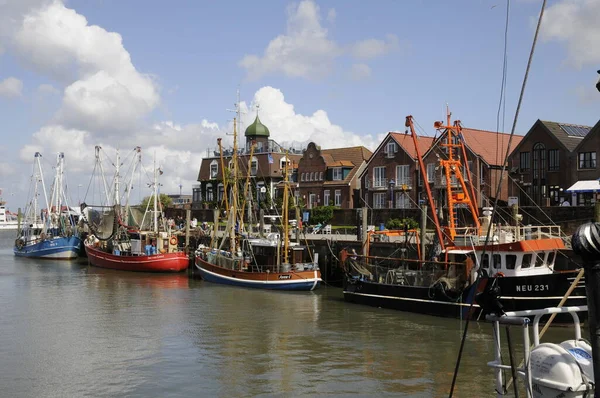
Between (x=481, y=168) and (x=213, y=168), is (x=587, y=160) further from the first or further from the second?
(x=213, y=168)

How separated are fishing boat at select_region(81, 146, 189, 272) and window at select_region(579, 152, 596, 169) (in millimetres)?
33162

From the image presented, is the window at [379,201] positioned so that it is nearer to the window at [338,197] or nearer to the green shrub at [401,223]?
the window at [338,197]

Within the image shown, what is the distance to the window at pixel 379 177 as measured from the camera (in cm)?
7169

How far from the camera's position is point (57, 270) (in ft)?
200

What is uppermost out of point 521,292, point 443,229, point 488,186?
point 488,186

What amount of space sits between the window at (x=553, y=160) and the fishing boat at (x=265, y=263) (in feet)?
77.9

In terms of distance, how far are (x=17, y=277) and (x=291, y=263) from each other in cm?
2322

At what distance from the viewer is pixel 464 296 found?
31.0 meters

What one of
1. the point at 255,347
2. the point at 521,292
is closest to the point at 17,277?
the point at 255,347

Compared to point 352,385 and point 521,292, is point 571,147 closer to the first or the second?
point 521,292

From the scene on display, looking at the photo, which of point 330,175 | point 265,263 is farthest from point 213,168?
point 265,263

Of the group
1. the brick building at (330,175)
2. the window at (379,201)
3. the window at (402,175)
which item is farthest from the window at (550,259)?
the brick building at (330,175)

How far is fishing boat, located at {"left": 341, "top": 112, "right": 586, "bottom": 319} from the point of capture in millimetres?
28609

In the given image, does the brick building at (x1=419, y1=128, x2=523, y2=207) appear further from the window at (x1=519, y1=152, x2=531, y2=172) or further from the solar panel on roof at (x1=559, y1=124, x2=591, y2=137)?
the solar panel on roof at (x1=559, y1=124, x2=591, y2=137)
